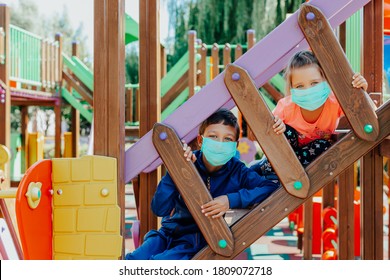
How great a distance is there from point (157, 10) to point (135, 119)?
20.3 ft

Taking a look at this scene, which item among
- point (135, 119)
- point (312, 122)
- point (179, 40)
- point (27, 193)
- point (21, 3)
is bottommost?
point (27, 193)

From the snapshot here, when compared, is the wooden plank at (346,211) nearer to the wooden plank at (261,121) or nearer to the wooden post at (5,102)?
the wooden plank at (261,121)

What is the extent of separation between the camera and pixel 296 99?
223cm

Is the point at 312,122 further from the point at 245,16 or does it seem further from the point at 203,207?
the point at 245,16

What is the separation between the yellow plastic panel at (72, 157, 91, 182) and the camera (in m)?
2.10

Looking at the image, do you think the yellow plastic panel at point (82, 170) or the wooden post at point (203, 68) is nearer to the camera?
the yellow plastic panel at point (82, 170)

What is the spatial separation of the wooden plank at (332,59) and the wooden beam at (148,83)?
102 cm

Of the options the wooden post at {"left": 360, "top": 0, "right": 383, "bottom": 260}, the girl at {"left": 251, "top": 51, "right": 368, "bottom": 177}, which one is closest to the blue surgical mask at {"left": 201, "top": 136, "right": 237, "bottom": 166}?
the girl at {"left": 251, "top": 51, "right": 368, "bottom": 177}

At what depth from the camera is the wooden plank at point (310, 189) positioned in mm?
2117

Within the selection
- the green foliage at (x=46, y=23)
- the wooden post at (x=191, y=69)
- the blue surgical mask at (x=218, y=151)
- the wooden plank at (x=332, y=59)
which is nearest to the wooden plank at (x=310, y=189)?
the wooden plank at (x=332, y=59)

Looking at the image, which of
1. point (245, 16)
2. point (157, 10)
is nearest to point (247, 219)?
point (157, 10)

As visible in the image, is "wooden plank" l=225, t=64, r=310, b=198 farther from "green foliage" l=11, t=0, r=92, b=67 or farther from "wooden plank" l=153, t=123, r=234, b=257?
"green foliage" l=11, t=0, r=92, b=67

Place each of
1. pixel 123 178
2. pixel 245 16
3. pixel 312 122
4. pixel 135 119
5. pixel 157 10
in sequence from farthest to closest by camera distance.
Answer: pixel 245 16
pixel 135 119
pixel 157 10
pixel 312 122
pixel 123 178

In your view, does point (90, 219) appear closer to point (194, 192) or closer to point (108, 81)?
point (194, 192)
